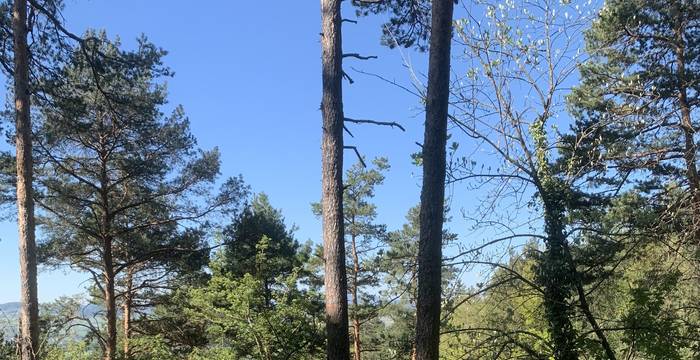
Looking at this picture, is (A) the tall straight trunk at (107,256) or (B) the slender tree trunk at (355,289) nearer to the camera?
(A) the tall straight trunk at (107,256)

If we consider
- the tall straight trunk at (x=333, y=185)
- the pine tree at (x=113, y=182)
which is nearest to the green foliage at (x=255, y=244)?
the pine tree at (x=113, y=182)

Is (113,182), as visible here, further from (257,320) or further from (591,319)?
(591,319)

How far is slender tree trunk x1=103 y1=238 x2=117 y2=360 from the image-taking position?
12.1 meters

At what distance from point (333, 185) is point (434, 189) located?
1114 mm

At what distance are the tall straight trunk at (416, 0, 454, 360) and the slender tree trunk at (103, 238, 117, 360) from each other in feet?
32.8

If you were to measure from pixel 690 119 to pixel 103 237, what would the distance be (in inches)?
465

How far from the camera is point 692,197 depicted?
5.95 metres

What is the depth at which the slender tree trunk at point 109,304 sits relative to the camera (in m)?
12.1

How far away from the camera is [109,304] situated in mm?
12586

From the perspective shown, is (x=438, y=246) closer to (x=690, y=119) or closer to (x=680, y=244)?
(x=680, y=244)

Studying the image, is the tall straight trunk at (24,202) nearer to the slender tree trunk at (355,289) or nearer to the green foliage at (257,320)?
the green foliage at (257,320)

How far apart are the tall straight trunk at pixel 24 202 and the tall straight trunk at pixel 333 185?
3.18 m

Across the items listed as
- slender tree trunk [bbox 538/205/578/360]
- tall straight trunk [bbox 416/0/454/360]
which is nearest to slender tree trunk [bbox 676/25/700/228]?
slender tree trunk [bbox 538/205/578/360]

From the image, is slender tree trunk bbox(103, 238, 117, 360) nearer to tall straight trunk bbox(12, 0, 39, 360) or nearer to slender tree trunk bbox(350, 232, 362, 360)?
tall straight trunk bbox(12, 0, 39, 360)
